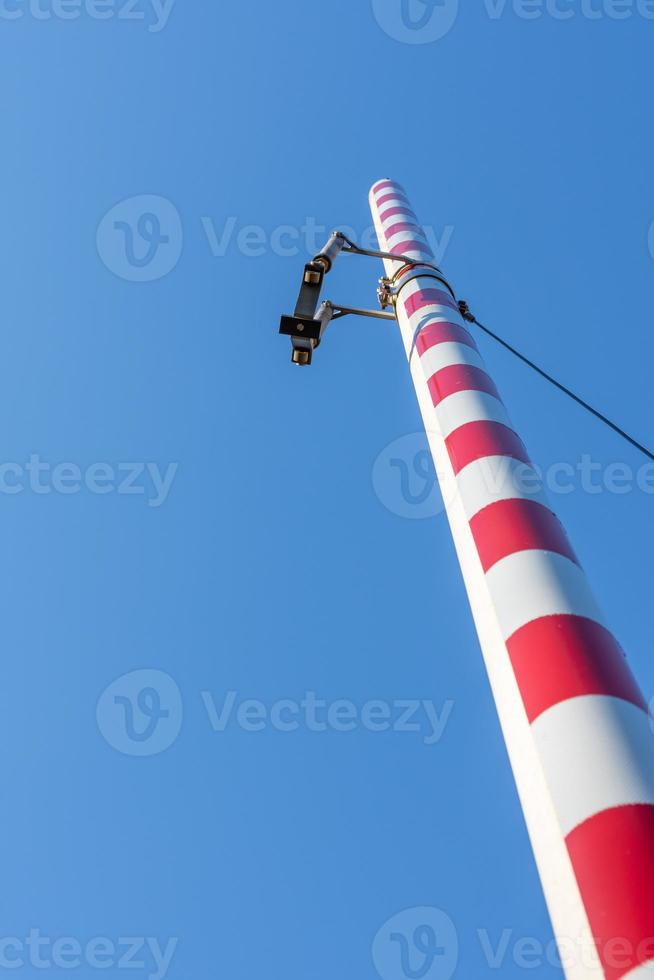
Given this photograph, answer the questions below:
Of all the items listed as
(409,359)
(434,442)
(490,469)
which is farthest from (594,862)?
(409,359)

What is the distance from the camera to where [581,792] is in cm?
210

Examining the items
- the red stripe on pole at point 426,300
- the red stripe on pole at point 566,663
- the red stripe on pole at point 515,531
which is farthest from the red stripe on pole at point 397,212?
the red stripe on pole at point 566,663

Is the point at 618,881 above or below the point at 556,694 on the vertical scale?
below

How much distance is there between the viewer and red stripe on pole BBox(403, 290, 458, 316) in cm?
486

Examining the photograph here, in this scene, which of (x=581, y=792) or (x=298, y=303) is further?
(x=298, y=303)

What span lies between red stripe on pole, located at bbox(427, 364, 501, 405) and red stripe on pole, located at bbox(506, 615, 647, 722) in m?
1.60

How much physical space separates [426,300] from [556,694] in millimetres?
3171

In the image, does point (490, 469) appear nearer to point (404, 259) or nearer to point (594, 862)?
point (594, 862)

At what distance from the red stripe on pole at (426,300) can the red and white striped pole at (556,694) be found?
1051 millimetres

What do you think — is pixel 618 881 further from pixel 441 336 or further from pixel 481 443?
pixel 441 336

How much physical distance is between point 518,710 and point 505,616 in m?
0.35

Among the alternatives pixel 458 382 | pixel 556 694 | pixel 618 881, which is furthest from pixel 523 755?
pixel 458 382

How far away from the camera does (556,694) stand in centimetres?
235

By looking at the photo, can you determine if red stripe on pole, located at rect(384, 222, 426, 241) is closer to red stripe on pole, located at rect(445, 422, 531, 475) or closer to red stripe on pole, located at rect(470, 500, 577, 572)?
red stripe on pole, located at rect(445, 422, 531, 475)
